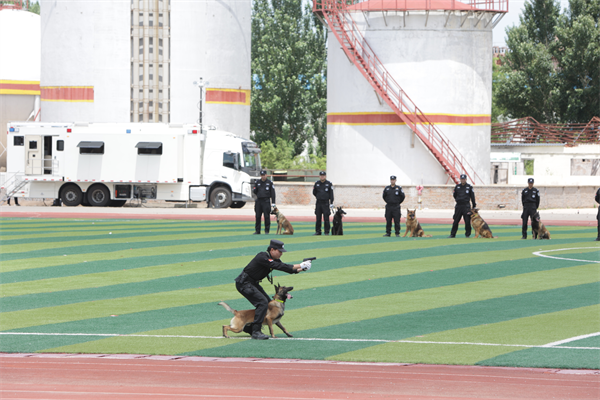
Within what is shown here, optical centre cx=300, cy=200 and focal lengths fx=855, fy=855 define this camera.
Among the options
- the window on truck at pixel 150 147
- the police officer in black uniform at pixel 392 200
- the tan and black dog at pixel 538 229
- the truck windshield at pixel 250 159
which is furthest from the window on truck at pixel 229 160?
the tan and black dog at pixel 538 229

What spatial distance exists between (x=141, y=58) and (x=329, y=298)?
3385cm

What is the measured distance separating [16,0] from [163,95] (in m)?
21.0

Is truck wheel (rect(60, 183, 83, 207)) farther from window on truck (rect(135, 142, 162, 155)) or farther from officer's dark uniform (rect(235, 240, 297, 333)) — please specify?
officer's dark uniform (rect(235, 240, 297, 333))

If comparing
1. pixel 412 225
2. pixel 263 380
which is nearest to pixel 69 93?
pixel 412 225

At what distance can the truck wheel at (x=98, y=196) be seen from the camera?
3959cm

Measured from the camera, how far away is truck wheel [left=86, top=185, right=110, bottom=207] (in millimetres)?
39594

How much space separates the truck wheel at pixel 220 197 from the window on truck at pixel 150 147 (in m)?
3.08

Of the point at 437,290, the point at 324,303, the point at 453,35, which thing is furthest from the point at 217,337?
the point at 453,35

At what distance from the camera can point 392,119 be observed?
4166 cm

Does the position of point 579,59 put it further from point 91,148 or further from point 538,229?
point 538,229

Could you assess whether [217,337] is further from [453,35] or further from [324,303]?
[453,35]

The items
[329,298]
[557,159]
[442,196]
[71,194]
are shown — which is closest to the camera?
[329,298]

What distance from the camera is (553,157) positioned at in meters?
54.7

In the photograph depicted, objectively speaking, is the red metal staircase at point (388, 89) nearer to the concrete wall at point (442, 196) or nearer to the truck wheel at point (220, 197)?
the concrete wall at point (442, 196)
